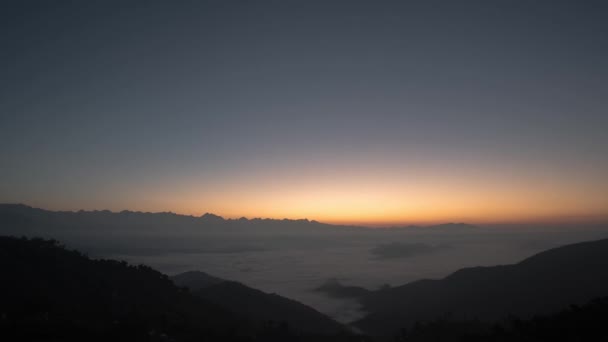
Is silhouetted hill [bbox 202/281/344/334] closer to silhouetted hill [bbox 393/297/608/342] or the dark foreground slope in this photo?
the dark foreground slope

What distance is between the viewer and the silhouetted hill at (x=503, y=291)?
63575 millimetres

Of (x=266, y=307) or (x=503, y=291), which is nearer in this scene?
(x=266, y=307)

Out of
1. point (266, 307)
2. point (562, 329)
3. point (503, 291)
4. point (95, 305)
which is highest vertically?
point (562, 329)

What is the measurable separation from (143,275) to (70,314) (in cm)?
1525

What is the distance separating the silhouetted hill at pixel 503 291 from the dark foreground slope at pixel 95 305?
1764 inches

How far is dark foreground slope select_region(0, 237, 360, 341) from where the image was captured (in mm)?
15961

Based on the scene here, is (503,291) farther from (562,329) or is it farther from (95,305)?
(95,305)

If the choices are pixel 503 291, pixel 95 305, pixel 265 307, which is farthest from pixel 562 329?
pixel 503 291

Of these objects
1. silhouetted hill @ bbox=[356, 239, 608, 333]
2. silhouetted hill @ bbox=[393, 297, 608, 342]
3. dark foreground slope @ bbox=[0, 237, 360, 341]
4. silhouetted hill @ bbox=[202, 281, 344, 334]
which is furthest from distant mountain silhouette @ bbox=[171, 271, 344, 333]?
silhouetted hill @ bbox=[393, 297, 608, 342]

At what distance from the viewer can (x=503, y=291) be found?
242 ft

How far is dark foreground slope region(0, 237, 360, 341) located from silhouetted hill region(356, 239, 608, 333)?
44.8 m

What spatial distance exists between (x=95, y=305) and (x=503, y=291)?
7497 cm

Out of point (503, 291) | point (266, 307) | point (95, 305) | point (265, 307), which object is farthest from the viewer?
point (503, 291)

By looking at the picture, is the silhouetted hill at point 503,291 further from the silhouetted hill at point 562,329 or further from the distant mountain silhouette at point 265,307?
the silhouetted hill at point 562,329
